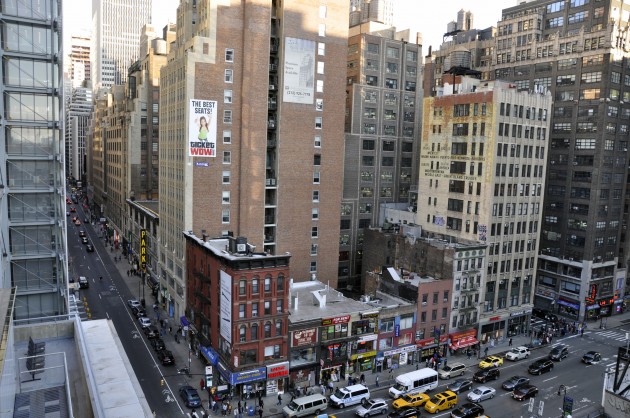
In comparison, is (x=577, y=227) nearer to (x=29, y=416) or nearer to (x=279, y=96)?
(x=279, y=96)

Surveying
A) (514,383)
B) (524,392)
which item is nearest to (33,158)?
(524,392)

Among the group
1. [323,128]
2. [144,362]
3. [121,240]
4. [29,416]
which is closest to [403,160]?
[323,128]

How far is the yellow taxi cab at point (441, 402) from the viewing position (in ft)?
170

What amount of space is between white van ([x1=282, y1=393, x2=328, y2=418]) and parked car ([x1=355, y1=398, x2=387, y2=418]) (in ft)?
12.3

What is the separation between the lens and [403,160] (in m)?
100

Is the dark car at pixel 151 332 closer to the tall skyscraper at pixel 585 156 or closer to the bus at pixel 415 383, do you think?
the bus at pixel 415 383

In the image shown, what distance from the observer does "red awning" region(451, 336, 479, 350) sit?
6925cm

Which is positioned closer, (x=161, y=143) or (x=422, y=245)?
(x=422, y=245)

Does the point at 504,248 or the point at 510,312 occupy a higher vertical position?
the point at 504,248

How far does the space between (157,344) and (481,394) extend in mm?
40138

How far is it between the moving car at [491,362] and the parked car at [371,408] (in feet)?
63.4

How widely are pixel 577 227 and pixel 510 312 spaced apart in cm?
2618

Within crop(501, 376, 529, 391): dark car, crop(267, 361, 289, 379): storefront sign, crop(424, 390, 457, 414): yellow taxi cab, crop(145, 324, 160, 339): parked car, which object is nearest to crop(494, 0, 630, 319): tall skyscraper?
crop(501, 376, 529, 391): dark car

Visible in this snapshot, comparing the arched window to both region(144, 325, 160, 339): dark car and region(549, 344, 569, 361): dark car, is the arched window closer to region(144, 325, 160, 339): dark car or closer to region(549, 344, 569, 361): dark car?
region(144, 325, 160, 339): dark car
